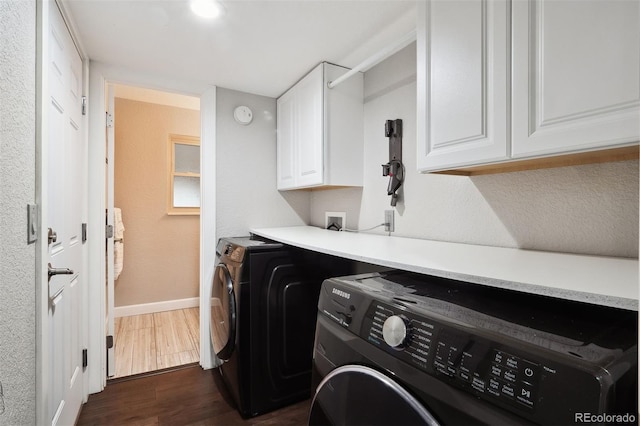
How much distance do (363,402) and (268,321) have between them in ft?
3.76

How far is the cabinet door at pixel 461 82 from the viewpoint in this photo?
994 mm

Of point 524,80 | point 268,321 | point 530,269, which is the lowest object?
point 268,321

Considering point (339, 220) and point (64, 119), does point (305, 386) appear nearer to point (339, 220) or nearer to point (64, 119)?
point (339, 220)

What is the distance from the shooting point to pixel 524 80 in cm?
92

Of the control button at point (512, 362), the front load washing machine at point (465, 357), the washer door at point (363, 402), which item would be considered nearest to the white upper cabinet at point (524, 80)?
the front load washing machine at point (465, 357)

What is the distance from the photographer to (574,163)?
42.4 inches

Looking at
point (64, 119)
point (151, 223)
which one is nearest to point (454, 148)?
point (64, 119)

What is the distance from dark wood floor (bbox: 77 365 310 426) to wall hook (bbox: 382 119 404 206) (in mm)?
1413

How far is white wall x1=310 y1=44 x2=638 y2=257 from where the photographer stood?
104cm

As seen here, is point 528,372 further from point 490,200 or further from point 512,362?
point 490,200

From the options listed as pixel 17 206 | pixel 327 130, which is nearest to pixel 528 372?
pixel 17 206

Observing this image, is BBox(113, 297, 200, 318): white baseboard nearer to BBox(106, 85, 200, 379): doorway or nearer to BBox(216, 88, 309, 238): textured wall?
BBox(106, 85, 200, 379): doorway

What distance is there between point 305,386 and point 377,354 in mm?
1390

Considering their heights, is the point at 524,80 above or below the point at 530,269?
above
